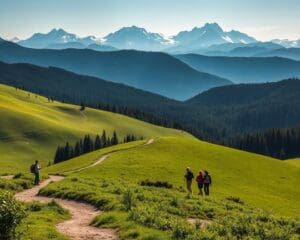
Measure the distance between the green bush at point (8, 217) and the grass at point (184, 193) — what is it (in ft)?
19.4

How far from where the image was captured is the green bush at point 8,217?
19828 mm

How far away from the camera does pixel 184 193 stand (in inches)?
1828

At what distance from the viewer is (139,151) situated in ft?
274

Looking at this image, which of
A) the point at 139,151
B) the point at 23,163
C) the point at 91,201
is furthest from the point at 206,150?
the point at 23,163

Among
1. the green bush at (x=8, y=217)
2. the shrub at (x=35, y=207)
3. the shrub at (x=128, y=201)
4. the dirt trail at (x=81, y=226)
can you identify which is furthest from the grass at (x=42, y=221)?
the shrub at (x=128, y=201)

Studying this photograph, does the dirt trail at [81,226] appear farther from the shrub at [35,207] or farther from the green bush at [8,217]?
the green bush at [8,217]

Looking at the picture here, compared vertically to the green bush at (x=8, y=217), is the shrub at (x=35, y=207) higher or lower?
lower

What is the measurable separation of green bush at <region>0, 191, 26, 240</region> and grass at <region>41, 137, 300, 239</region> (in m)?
5.92

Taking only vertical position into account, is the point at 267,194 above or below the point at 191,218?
below

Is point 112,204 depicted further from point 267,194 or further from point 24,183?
point 267,194

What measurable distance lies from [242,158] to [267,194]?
72.2ft

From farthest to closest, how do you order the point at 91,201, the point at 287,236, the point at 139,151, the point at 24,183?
the point at 139,151 → the point at 24,183 → the point at 91,201 → the point at 287,236

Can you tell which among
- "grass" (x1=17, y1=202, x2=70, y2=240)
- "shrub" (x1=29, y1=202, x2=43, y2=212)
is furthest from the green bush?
"shrub" (x1=29, y1=202, x2=43, y2=212)

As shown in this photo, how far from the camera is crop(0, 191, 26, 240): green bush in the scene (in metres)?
19.8
